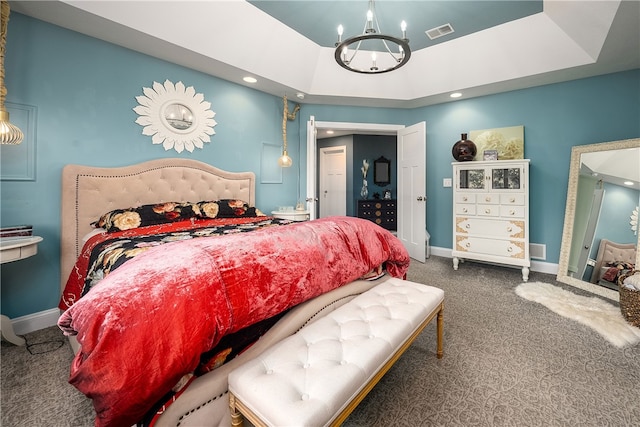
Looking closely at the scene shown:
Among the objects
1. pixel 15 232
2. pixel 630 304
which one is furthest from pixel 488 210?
pixel 15 232

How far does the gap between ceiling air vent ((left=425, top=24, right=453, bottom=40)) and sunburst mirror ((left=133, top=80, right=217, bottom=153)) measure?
2.62m

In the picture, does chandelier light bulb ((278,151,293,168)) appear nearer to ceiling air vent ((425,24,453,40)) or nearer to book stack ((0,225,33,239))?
ceiling air vent ((425,24,453,40))

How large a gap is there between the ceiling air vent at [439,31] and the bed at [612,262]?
8.78 feet

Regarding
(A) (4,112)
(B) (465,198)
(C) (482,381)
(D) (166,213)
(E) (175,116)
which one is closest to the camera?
(C) (482,381)

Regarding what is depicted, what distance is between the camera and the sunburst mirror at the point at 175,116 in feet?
9.13

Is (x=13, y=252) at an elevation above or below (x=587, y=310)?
above

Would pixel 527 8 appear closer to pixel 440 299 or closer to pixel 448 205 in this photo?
pixel 448 205

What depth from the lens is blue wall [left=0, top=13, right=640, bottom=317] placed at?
2193 mm

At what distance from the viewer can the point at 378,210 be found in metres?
6.30

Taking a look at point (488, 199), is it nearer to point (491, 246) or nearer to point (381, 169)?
point (491, 246)

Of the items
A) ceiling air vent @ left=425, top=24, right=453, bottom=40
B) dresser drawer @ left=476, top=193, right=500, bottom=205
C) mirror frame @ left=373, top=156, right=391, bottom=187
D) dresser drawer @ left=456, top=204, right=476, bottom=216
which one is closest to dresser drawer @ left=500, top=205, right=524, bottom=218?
dresser drawer @ left=476, top=193, right=500, bottom=205

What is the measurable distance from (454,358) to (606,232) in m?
2.31

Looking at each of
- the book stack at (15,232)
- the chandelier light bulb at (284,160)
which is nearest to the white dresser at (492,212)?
the chandelier light bulb at (284,160)

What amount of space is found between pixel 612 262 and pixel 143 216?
4278 mm
